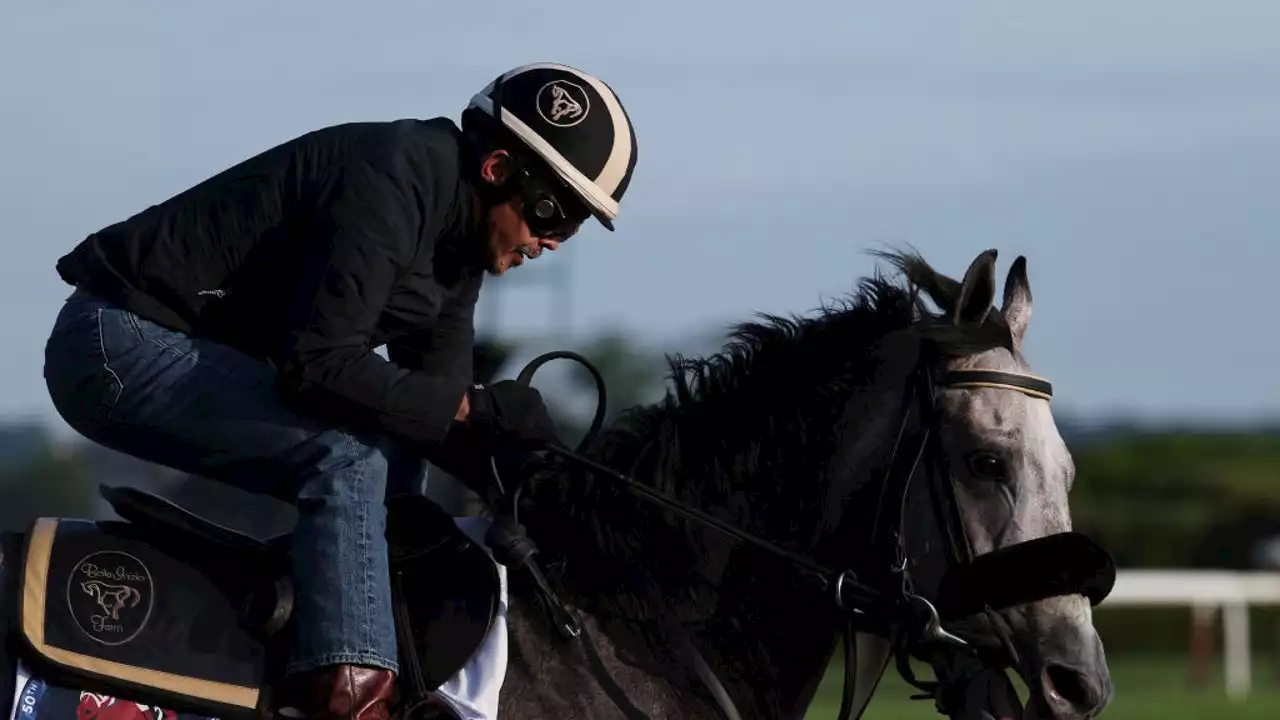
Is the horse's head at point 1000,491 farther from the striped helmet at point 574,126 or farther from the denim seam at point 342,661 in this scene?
the denim seam at point 342,661

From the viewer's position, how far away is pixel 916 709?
1555 centimetres

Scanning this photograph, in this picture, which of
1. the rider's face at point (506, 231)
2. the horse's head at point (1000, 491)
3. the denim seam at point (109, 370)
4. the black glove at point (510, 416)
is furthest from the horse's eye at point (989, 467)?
the denim seam at point (109, 370)

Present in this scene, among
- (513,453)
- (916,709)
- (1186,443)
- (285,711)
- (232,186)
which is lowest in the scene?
(1186,443)

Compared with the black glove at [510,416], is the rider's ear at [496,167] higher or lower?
higher

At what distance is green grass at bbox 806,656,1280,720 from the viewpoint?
14.0 m

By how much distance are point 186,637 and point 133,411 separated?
520 millimetres

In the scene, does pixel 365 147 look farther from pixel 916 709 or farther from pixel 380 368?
pixel 916 709

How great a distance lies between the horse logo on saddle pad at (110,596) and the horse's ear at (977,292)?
1.98 m

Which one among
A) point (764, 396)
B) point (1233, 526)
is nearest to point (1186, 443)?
point (1233, 526)

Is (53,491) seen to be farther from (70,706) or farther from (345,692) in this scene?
(345,692)

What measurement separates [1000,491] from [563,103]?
4.46 ft

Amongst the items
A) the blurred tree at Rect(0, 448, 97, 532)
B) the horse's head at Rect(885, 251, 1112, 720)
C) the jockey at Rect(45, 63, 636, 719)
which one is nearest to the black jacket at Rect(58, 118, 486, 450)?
the jockey at Rect(45, 63, 636, 719)

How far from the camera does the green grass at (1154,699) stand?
1403cm

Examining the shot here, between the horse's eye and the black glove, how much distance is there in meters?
1.00
